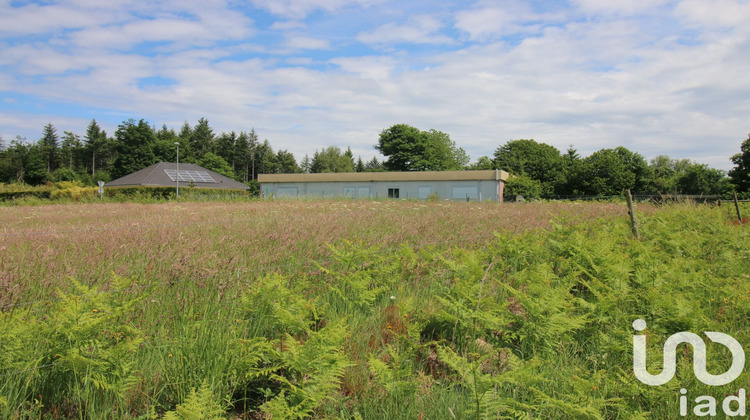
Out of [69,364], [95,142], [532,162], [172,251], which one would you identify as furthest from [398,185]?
[95,142]

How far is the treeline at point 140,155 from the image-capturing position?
2776 inches

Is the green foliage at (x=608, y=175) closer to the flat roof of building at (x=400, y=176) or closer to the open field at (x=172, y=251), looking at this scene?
the flat roof of building at (x=400, y=176)

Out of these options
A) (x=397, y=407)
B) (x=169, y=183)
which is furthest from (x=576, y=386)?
(x=169, y=183)

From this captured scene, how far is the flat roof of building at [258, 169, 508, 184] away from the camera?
38.2 m

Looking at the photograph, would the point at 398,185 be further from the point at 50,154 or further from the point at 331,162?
the point at 50,154

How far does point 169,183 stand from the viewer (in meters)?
48.8

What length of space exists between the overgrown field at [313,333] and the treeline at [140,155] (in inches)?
2921

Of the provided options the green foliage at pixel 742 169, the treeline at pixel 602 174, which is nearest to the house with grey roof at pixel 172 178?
the treeline at pixel 602 174

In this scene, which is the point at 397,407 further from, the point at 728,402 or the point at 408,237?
the point at 408,237

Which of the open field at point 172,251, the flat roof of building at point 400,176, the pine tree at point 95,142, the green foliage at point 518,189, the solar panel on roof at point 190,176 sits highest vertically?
the pine tree at point 95,142

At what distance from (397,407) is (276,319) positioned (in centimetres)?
117

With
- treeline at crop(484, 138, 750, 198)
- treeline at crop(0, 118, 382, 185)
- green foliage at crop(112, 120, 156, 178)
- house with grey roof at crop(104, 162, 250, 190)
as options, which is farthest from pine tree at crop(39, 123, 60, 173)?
treeline at crop(484, 138, 750, 198)

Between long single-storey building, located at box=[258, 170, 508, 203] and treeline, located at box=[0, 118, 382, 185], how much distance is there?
3413 cm

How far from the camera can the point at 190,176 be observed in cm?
5191
